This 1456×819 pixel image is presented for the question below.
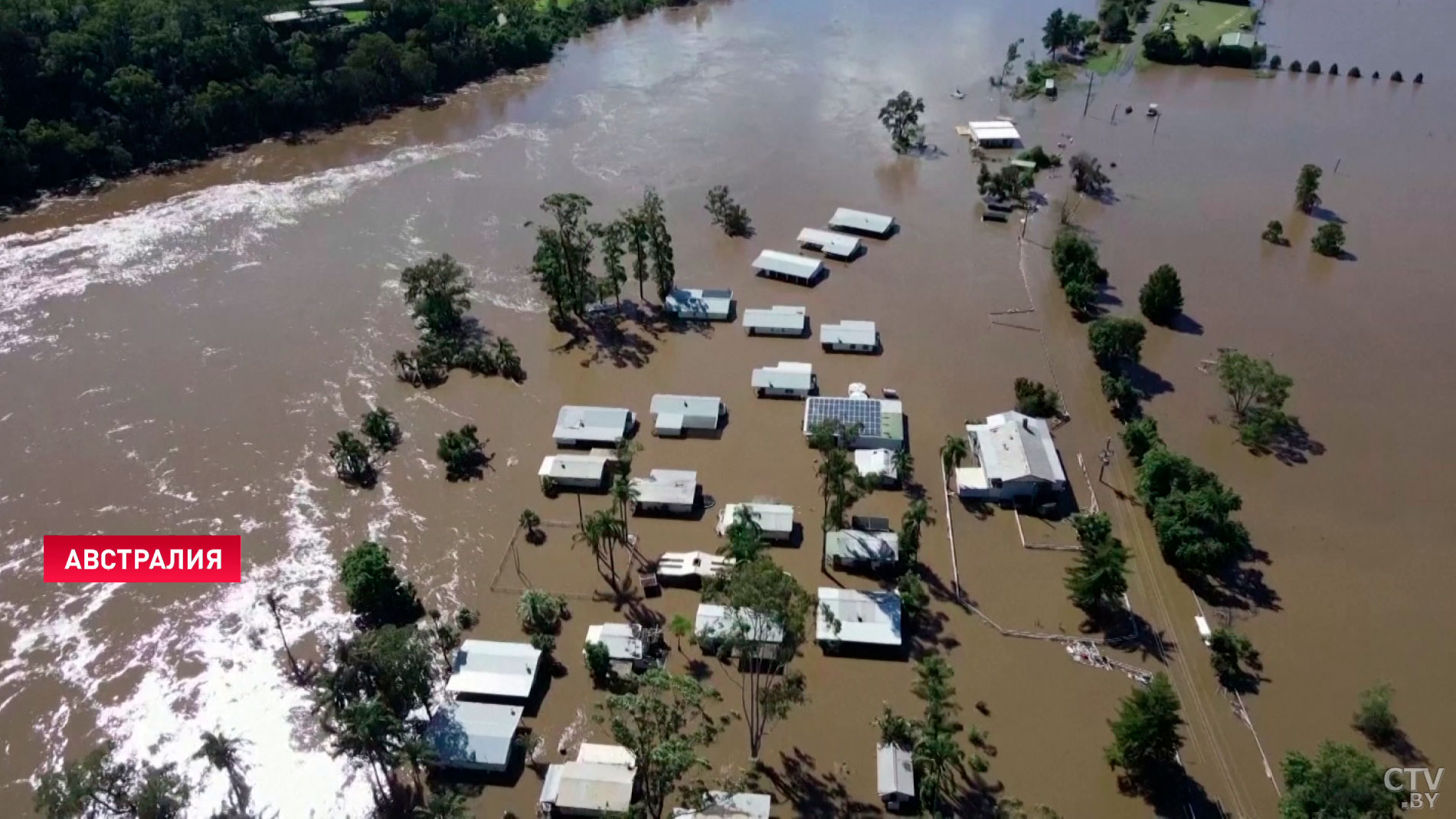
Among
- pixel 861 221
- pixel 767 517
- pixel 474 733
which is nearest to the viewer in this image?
pixel 474 733

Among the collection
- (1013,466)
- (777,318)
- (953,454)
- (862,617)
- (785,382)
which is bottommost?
(862,617)

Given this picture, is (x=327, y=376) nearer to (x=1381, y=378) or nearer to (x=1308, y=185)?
(x=1381, y=378)

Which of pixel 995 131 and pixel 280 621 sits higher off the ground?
pixel 995 131

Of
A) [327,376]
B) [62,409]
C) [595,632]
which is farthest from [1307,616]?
[62,409]

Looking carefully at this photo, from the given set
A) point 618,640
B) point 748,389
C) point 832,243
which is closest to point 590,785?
point 618,640

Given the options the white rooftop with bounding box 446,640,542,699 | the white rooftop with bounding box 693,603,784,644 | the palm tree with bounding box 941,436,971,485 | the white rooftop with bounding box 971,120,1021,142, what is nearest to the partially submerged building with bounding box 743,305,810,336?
the palm tree with bounding box 941,436,971,485

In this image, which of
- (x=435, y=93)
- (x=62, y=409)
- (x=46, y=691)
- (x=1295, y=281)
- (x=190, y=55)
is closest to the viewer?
(x=46, y=691)

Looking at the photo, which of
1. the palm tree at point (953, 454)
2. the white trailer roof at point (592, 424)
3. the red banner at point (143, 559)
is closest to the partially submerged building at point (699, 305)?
the white trailer roof at point (592, 424)

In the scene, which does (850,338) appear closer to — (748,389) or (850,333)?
(850,333)
